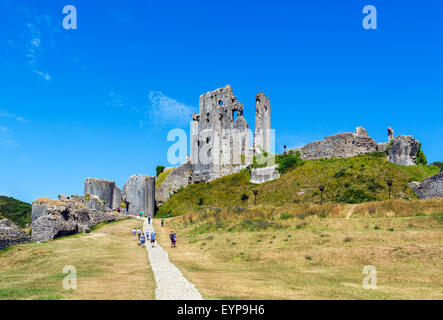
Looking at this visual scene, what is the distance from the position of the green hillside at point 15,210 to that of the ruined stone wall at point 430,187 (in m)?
61.1

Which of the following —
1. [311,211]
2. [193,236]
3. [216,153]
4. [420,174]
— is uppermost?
[216,153]

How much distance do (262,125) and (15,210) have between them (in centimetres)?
5087

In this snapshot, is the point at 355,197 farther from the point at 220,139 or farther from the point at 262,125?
the point at 220,139

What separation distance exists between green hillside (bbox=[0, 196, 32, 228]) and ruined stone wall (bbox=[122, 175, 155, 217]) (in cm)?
2315

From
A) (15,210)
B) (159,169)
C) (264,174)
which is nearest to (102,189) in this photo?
(159,169)

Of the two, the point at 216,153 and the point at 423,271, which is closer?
the point at 423,271

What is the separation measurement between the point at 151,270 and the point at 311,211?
16.8 metres

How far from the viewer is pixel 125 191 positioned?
54.8m

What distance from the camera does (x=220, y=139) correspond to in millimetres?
57938

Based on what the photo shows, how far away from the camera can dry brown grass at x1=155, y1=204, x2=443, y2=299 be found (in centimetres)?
1088

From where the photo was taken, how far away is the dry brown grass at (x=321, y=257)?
1088cm
